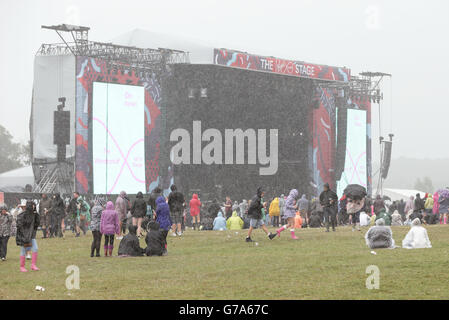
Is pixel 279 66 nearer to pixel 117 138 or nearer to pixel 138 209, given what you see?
pixel 117 138

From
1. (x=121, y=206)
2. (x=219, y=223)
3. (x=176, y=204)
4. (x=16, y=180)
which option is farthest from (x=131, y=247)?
(x=16, y=180)

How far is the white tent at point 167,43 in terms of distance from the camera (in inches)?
1538

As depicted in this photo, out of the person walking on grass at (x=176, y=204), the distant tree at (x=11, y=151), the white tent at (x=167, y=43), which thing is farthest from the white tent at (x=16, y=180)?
the distant tree at (x=11, y=151)

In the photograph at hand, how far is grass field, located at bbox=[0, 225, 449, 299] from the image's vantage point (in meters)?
12.2

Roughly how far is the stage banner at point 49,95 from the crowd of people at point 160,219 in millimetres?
3546

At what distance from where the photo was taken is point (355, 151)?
1828 inches

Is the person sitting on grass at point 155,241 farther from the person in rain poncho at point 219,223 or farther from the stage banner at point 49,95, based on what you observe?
the stage banner at point 49,95

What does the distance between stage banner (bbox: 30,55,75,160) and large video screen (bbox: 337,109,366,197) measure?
684 inches

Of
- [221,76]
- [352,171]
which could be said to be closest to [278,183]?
[352,171]

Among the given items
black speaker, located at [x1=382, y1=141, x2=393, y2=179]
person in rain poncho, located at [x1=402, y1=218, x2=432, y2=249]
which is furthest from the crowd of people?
black speaker, located at [x1=382, y1=141, x2=393, y2=179]

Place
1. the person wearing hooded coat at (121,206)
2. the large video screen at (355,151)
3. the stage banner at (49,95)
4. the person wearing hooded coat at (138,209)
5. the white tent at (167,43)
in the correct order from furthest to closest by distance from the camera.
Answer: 1. the large video screen at (355,151)
2. the white tent at (167,43)
3. the stage banner at (49,95)
4. the person wearing hooded coat at (121,206)
5. the person wearing hooded coat at (138,209)

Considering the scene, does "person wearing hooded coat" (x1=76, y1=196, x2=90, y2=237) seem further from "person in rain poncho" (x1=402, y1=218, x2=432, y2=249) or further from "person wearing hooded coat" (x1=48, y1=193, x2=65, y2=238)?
"person in rain poncho" (x1=402, y1=218, x2=432, y2=249)

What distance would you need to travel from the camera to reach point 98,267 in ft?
53.5

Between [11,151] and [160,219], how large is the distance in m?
78.9
